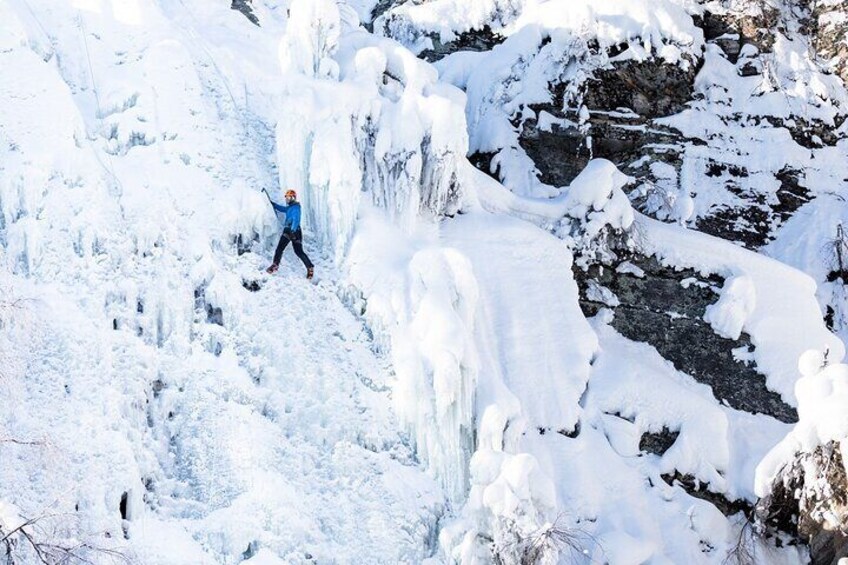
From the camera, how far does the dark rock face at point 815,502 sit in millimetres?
9695

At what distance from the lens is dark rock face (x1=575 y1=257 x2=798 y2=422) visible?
12.1m

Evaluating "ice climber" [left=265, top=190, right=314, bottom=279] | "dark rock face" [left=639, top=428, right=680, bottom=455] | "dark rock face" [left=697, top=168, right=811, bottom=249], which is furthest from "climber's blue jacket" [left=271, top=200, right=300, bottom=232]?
"dark rock face" [left=697, top=168, right=811, bottom=249]

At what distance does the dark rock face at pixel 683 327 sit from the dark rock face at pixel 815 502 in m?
1.79

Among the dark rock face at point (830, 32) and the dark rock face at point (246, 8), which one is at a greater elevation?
the dark rock face at point (246, 8)

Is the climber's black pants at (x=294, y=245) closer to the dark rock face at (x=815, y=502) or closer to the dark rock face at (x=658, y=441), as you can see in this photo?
the dark rock face at (x=658, y=441)

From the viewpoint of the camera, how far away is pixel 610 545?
986 centimetres

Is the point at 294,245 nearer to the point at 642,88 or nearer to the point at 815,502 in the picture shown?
the point at 815,502

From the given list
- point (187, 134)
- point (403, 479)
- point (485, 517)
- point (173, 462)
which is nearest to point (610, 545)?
point (485, 517)

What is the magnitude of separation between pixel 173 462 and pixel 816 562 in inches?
283

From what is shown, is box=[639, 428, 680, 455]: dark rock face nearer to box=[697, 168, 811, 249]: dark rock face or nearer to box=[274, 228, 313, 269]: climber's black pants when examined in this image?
box=[697, 168, 811, 249]: dark rock face

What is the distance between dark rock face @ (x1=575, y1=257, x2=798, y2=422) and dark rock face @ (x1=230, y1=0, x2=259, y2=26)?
262 inches

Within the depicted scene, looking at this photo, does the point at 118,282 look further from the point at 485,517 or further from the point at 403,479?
the point at 485,517

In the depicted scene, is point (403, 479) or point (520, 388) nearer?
point (403, 479)

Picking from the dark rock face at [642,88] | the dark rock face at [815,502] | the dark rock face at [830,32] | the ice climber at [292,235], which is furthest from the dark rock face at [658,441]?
the dark rock face at [830,32]
